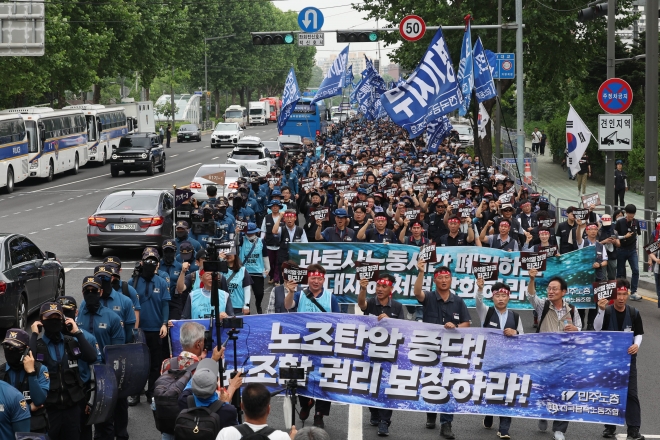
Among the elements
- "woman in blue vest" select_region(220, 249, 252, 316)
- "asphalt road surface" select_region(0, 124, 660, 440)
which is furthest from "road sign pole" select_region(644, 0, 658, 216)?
"woman in blue vest" select_region(220, 249, 252, 316)

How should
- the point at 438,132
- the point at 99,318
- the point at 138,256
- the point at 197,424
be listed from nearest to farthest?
the point at 197,424 < the point at 99,318 < the point at 138,256 < the point at 438,132

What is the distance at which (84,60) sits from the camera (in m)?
53.2

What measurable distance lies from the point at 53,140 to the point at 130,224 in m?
26.5

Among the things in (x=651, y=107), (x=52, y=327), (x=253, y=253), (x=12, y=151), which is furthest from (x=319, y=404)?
(x=12, y=151)

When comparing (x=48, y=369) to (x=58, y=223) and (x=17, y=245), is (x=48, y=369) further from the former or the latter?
(x=58, y=223)

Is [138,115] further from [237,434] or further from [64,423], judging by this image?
[237,434]

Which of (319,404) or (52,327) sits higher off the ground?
(52,327)

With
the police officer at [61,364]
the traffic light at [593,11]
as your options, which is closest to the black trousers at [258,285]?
the police officer at [61,364]

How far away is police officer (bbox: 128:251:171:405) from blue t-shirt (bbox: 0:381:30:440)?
4159 millimetres

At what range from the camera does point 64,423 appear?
8.46 metres

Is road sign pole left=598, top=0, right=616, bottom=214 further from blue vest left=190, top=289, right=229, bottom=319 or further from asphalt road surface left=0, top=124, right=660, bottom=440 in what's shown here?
blue vest left=190, top=289, right=229, bottom=319

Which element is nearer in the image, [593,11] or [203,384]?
[203,384]

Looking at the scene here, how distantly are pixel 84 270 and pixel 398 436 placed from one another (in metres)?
12.2

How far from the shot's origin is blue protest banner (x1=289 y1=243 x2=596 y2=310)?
15.0m
